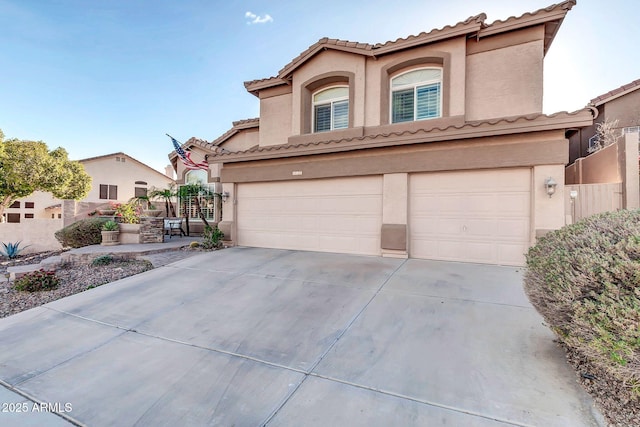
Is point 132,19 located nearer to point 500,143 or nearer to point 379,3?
point 379,3

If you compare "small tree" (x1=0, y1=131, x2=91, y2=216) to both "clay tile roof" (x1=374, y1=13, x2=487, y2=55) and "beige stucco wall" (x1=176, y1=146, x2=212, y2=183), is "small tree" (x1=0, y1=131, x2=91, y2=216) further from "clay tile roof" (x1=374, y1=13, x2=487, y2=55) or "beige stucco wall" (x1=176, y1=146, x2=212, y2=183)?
"clay tile roof" (x1=374, y1=13, x2=487, y2=55)

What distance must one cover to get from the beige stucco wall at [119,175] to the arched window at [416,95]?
26575 millimetres

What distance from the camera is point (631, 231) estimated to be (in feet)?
8.21

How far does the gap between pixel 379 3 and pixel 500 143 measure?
644 centimetres

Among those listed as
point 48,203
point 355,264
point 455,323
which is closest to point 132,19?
point 355,264

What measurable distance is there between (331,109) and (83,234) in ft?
36.2

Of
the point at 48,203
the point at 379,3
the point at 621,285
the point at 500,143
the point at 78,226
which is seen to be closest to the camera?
the point at 621,285

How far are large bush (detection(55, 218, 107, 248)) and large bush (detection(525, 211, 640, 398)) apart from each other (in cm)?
1415

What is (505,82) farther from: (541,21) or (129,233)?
(129,233)

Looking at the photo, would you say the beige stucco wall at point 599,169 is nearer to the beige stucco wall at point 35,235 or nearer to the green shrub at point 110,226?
the green shrub at point 110,226

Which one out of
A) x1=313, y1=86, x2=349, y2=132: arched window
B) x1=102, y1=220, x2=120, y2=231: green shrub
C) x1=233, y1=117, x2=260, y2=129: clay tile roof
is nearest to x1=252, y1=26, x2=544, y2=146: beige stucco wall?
x1=313, y1=86, x2=349, y2=132: arched window

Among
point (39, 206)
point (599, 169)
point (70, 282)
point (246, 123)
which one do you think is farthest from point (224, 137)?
point (39, 206)

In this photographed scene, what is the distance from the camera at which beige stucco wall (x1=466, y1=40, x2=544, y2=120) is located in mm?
8141

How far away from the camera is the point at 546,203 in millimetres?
6559
